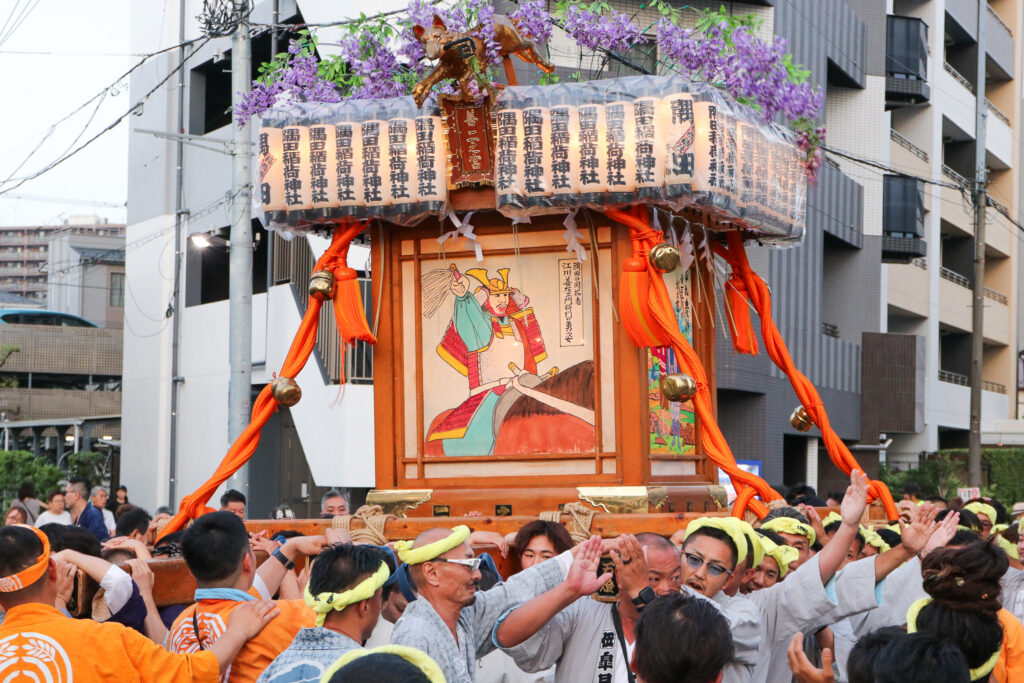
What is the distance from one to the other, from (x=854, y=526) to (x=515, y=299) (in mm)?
4093

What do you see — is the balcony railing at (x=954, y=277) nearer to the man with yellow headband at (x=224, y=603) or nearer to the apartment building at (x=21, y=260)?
the man with yellow headband at (x=224, y=603)

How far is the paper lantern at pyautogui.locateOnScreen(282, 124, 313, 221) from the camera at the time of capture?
827 centimetres

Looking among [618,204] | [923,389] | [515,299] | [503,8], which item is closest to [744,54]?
[618,204]

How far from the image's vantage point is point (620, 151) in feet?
25.1

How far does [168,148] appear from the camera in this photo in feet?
73.8

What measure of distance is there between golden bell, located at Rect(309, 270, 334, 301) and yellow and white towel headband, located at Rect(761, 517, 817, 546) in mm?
3757

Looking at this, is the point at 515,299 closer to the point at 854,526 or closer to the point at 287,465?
the point at 854,526

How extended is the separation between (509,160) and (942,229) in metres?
27.7

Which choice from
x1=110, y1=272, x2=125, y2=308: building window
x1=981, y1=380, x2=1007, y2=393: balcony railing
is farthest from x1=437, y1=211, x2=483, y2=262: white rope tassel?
x1=110, y1=272, x2=125, y2=308: building window

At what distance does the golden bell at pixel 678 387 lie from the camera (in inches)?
295

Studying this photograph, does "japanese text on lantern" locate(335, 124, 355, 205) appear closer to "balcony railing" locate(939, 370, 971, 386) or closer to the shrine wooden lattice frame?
the shrine wooden lattice frame

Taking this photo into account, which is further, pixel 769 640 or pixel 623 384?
pixel 623 384

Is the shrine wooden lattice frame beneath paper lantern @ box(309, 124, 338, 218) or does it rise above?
beneath

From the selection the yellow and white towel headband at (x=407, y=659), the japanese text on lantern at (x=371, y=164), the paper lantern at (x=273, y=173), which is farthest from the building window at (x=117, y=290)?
the yellow and white towel headband at (x=407, y=659)
